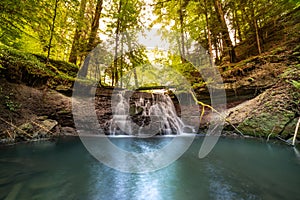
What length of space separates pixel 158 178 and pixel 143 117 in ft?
21.3

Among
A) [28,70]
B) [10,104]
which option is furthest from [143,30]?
[10,104]

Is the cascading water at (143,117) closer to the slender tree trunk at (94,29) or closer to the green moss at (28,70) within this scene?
the green moss at (28,70)

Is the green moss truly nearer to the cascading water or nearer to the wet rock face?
the cascading water

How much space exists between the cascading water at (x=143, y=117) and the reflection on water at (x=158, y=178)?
14.6 ft

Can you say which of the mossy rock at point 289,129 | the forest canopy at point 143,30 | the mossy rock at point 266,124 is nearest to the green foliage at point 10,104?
the forest canopy at point 143,30

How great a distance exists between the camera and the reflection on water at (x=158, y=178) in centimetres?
264

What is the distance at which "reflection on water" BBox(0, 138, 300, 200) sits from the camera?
8.65 ft

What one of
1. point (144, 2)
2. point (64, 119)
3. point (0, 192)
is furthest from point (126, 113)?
point (144, 2)

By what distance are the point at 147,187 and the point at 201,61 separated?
12.7 metres

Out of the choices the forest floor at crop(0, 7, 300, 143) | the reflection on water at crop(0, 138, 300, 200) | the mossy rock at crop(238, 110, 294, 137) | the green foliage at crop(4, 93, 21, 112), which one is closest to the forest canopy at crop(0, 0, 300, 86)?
the forest floor at crop(0, 7, 300, 143)

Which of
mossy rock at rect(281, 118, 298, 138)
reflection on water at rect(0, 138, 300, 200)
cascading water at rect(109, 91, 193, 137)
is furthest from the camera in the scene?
cascading water at rect(109, 91, 193, 137)

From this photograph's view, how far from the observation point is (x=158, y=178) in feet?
11.2

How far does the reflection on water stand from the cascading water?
446 centimetres

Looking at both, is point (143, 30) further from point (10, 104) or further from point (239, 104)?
point (10, 104)
